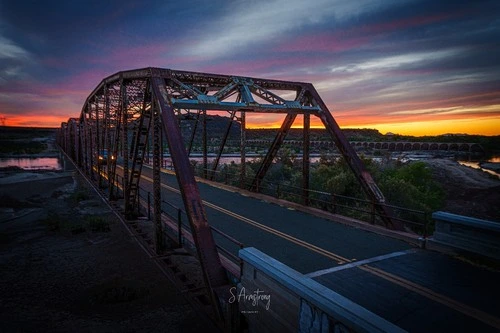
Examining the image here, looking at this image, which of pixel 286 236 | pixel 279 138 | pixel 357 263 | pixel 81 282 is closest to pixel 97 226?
pixel 81 282

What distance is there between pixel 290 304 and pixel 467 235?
612cm

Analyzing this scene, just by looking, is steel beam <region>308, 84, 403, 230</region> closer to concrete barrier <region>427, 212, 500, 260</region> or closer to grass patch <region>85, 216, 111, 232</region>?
concrete barrier <region>427, 212, 500, 260</region>

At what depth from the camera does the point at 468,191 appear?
3191cm

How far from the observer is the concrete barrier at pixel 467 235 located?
23.8ft

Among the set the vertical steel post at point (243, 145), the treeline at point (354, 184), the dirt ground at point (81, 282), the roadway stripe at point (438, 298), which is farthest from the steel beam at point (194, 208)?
the vertical steel post at point (243, 145)

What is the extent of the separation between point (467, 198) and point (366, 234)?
86.0 feet

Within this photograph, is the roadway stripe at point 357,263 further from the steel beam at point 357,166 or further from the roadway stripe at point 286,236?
the steel beam at point 357,166

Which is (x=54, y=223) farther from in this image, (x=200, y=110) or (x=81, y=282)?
(x=200, y=110)

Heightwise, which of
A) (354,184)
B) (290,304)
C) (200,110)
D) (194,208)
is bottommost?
(354,184)

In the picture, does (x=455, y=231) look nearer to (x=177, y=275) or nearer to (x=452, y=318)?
(x=452, y=318)

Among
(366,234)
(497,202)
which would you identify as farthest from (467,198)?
(366,234)

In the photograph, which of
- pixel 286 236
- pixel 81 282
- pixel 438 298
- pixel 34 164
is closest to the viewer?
pixel 438 298

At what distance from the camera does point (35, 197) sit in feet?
86.6
